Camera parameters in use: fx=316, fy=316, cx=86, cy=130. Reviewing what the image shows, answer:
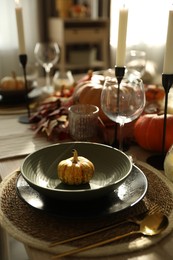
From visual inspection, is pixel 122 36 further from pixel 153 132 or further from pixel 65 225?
pixel 65 225

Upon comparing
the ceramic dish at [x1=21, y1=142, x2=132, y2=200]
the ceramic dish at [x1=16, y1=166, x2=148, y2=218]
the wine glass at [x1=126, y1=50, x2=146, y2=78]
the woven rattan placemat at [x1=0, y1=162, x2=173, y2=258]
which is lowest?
the woven rattan placemat at [x1=0, y1=162, x2=173, y2=258]

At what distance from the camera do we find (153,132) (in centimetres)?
85

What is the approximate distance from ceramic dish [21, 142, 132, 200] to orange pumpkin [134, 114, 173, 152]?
188 mm

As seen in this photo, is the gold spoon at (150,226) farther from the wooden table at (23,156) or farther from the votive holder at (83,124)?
the votive holder at (83,124)

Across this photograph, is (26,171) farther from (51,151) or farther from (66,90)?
(66,90)

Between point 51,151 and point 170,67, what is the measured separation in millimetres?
345

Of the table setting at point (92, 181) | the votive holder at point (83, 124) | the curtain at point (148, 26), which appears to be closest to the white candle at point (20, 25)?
the table setting at point (92, 181)

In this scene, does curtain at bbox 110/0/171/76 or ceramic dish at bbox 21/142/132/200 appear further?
curtain at bbox 110/0/171/76

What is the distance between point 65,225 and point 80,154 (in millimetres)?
211

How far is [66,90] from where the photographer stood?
1.33 m

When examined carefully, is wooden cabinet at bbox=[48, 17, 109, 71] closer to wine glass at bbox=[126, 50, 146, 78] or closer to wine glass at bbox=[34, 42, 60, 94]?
wine glass at bbox=[34, 42, 60, 94]

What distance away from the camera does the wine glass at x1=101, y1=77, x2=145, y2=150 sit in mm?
804

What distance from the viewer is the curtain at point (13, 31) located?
2.76m

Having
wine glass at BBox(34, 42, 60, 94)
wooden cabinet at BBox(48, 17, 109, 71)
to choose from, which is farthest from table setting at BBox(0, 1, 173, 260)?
wooden cabinet at BBox(48, 17, 109, 71)
